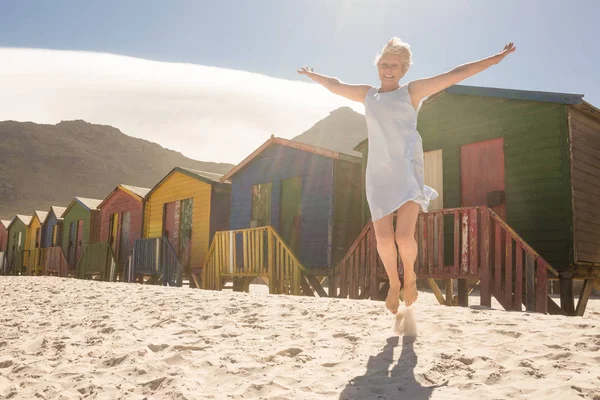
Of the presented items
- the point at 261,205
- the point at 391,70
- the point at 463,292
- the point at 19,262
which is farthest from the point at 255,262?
the point at 19,262

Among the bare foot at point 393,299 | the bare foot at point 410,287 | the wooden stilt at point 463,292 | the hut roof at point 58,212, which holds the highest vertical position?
the hut roof at point 58,212

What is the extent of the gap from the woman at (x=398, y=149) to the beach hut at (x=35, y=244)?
27.9 m

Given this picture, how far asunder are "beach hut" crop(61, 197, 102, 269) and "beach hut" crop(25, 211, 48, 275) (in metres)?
1.76

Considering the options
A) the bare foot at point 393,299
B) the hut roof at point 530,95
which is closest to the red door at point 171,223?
the hut roof at point 530,95

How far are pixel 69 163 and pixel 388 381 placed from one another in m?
100

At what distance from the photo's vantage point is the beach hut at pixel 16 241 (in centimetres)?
3281

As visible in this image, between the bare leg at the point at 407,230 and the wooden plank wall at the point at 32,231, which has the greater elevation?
the wooden plank wall at the point at 32,231

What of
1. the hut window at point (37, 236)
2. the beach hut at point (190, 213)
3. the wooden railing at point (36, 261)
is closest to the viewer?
the beach hut at point (190, 213)

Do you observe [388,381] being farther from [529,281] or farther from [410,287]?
[529,281]

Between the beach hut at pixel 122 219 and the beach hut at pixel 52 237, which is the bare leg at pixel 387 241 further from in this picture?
the beach hut at pixel 52 237

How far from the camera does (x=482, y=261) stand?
8062 millimetres

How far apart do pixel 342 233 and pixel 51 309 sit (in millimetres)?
8342

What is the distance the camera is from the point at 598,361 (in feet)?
10.5

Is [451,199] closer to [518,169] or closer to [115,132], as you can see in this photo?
[518,169]
